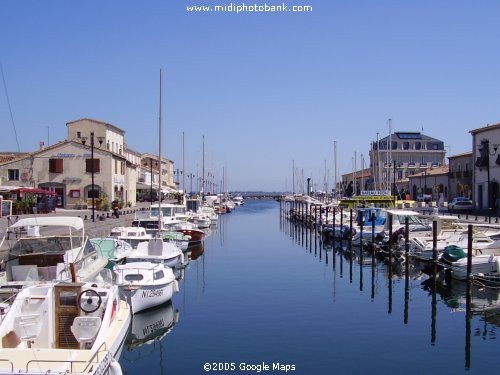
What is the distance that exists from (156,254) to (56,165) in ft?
141

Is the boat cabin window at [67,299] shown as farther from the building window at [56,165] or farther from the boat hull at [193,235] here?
the building window at [56,165]

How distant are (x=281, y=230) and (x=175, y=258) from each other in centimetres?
4377

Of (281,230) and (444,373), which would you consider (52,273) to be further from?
(281,230)

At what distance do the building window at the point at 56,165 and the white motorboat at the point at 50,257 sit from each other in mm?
48176

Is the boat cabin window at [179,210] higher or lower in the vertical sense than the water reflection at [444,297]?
higher

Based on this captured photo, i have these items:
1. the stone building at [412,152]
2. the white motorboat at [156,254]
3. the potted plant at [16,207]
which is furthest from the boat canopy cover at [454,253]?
the stone building at [412,152]

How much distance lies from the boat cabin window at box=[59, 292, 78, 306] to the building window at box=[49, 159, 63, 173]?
57421mm

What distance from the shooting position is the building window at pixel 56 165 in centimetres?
7006

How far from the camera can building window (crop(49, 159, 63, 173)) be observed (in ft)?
230

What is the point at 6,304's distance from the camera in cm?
1564

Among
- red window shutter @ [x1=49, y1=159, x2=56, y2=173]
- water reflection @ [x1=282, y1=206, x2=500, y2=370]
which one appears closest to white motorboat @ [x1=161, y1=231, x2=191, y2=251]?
water reflection @ [x1=282, y1=206, x2=500, y2=370]

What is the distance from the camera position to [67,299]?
Answer: 15.6 meters

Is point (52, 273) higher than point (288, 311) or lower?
higher

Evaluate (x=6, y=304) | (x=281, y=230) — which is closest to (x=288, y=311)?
(x=6, y=304)
